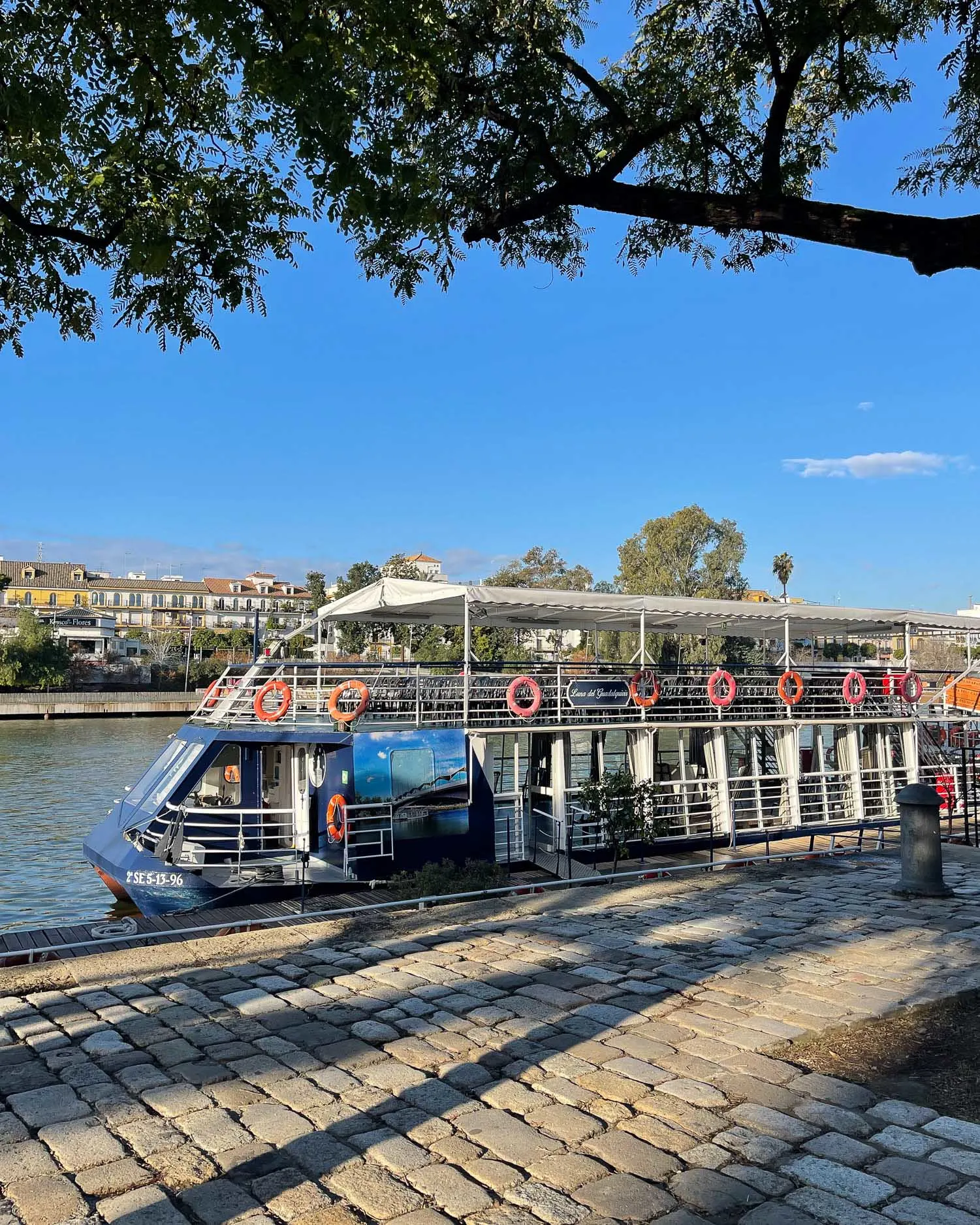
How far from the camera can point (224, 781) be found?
1430 cm

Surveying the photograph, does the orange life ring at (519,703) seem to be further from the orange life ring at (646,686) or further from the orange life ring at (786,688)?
the orange life ring at (786,688)

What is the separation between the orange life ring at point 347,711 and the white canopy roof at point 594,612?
162 cm

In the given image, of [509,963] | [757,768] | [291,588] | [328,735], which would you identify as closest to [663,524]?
[757,768]

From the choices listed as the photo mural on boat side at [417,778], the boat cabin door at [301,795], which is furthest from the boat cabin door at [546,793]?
the boat cabin door at [301,795]

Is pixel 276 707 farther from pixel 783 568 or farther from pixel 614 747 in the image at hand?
pixel 783 568

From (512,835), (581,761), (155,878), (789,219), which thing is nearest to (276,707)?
(155,878)

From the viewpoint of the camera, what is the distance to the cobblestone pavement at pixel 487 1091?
14.8 ft

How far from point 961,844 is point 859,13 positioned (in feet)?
37.4

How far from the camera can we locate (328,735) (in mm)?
13609

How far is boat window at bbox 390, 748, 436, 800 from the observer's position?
44.8 feet

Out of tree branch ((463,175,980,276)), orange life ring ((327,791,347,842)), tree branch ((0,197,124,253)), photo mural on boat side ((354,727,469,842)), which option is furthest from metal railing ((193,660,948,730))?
tree branch ((463,175,980,276))

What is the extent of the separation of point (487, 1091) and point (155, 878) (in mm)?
8576

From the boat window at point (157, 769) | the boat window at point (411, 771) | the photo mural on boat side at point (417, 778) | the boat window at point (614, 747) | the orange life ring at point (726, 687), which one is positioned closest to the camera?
the photo mural on boat side at point (417, 778)

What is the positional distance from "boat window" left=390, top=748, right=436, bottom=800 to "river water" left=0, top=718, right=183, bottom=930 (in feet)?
22.7
